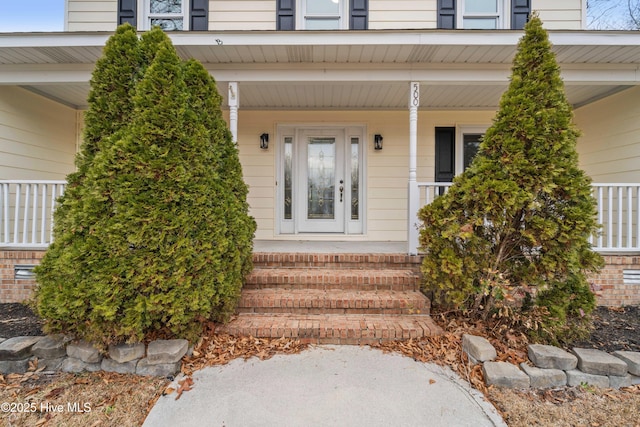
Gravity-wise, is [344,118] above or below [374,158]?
above

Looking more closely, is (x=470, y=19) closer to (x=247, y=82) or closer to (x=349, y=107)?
(x=349, y=107)

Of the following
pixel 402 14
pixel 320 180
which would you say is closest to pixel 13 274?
pixel 320 180

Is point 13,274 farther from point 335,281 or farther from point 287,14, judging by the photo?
point 287,14

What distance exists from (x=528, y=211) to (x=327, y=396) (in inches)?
83.6

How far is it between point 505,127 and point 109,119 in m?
3.20

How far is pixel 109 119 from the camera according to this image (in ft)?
7.66

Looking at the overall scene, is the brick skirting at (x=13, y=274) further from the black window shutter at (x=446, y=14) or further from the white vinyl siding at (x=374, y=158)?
the black window shutter at (x=446, y=14)

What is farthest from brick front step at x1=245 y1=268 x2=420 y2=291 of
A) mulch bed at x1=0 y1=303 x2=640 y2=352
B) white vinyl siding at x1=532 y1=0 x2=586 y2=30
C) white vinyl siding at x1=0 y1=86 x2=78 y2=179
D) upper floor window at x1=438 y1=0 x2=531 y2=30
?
white vinyl siding at x1=532 y1=0 x2=586 y2=30

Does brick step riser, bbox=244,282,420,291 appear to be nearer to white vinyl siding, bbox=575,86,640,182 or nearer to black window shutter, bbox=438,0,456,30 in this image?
white vinyl siding, bbox=575,86,640,182

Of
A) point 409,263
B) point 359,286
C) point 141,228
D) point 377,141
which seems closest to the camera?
point 141,228

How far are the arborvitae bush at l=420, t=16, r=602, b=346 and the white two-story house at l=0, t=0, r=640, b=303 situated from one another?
960 millimetres

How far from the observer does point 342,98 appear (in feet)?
14.9

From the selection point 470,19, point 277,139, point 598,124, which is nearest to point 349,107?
point 277,139

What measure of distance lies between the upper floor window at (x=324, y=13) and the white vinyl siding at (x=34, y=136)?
4.14 metres
